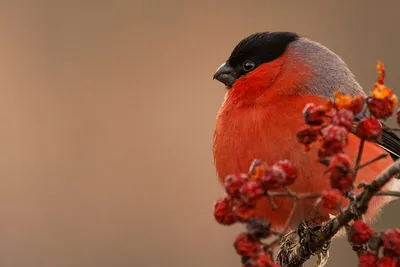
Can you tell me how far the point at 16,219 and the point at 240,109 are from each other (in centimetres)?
258

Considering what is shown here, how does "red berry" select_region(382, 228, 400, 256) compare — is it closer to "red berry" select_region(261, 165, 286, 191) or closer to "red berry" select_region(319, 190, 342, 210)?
"red berry" select_region(319, 190, 342, 210)

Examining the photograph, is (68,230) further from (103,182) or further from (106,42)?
(106,42)

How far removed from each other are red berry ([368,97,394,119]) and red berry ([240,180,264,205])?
0.25 m

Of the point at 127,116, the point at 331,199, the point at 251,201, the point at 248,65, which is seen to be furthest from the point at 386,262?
the point at 127,116

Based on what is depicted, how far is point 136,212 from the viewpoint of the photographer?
16.0ft

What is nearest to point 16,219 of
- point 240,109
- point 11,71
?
point 11,71

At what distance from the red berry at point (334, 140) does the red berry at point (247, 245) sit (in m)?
0.20

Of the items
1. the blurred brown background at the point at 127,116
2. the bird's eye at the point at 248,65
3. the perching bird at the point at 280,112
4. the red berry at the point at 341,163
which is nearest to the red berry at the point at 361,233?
the red berry at the point at 341,163

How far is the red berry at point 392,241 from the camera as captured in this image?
128 centimetres

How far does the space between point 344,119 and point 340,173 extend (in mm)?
102

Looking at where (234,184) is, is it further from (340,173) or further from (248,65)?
(248,65)

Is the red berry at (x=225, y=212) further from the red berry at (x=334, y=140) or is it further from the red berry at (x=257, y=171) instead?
the red berry at (x=334, y=140)

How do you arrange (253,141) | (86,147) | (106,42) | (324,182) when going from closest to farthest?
1. (324,182)
2. (253,141)
3. (86,147)
4. (106,42)

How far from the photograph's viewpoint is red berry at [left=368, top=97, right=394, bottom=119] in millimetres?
1374
